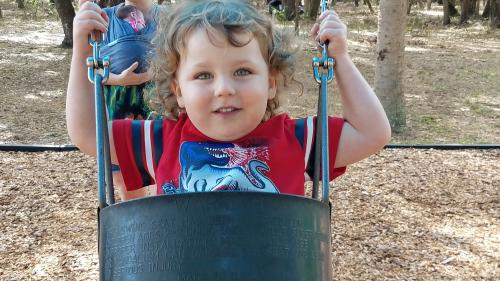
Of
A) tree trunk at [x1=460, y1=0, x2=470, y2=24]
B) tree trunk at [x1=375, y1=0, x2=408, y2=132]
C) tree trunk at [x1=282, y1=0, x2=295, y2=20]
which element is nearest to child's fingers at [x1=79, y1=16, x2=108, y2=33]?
tree trunk at [x1=375, y1=0, x2=408, y2=132]

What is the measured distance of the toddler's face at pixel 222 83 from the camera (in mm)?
1508

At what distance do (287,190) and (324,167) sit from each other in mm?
150

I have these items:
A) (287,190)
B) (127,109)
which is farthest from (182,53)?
(127,109)

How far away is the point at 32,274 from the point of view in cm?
300

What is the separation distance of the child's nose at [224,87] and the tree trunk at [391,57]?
13.3 feet

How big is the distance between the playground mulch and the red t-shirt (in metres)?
1.39

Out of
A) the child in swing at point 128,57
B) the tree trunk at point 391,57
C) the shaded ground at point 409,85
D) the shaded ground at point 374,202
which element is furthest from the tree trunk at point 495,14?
the child in swing at point 128,57

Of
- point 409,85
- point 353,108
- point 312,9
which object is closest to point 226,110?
point 353,108

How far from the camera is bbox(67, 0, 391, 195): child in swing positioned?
1537 millimetres

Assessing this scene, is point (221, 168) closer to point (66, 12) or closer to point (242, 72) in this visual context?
point (242, 72)

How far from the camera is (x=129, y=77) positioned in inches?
100

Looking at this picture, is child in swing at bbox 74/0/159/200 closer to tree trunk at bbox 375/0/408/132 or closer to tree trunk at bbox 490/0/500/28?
tree trunk at bbox 375/0/408/132

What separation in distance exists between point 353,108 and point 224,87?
0.42m

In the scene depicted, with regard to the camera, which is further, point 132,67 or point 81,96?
point 132,67
